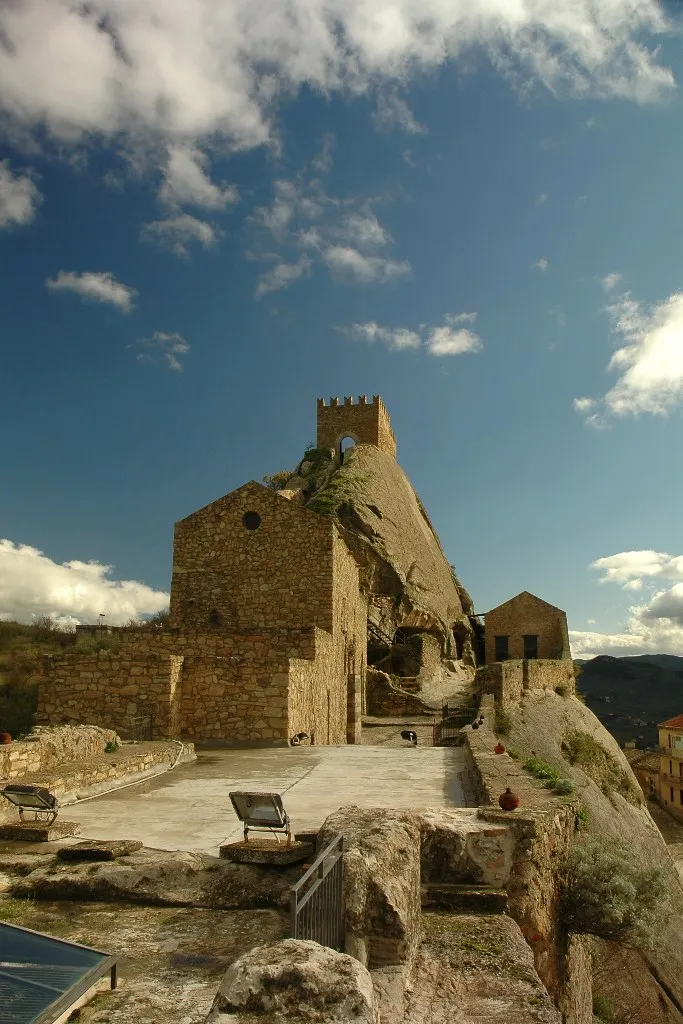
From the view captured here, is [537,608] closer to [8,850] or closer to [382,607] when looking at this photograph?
[382,607]

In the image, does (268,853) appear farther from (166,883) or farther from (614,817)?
(614,817)

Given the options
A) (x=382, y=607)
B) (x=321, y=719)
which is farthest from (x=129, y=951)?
(x=382, y=607)

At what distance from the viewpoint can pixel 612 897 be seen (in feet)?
20.3

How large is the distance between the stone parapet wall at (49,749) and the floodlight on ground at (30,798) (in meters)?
1.21

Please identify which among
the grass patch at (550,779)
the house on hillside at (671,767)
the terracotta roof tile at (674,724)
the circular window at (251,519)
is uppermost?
the circular window at (251,519)

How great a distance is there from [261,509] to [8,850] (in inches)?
585

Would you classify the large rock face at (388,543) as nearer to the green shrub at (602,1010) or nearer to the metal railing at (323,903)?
the green shrub at (602,1010)

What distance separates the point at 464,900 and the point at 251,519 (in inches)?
622

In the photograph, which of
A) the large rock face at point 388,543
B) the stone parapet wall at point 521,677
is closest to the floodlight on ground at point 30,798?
the stone parapet wall at point 521,677

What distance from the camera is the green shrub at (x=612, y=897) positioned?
6043 mm

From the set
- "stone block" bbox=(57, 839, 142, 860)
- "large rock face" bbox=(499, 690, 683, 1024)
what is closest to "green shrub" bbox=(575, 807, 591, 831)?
"large rock face" bbox=(499, 690, 683, 1024)

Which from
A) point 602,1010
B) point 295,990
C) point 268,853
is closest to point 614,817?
point 602,1010

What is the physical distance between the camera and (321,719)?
17156 millimetres

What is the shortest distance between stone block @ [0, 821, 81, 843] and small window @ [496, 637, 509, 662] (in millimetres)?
40340
